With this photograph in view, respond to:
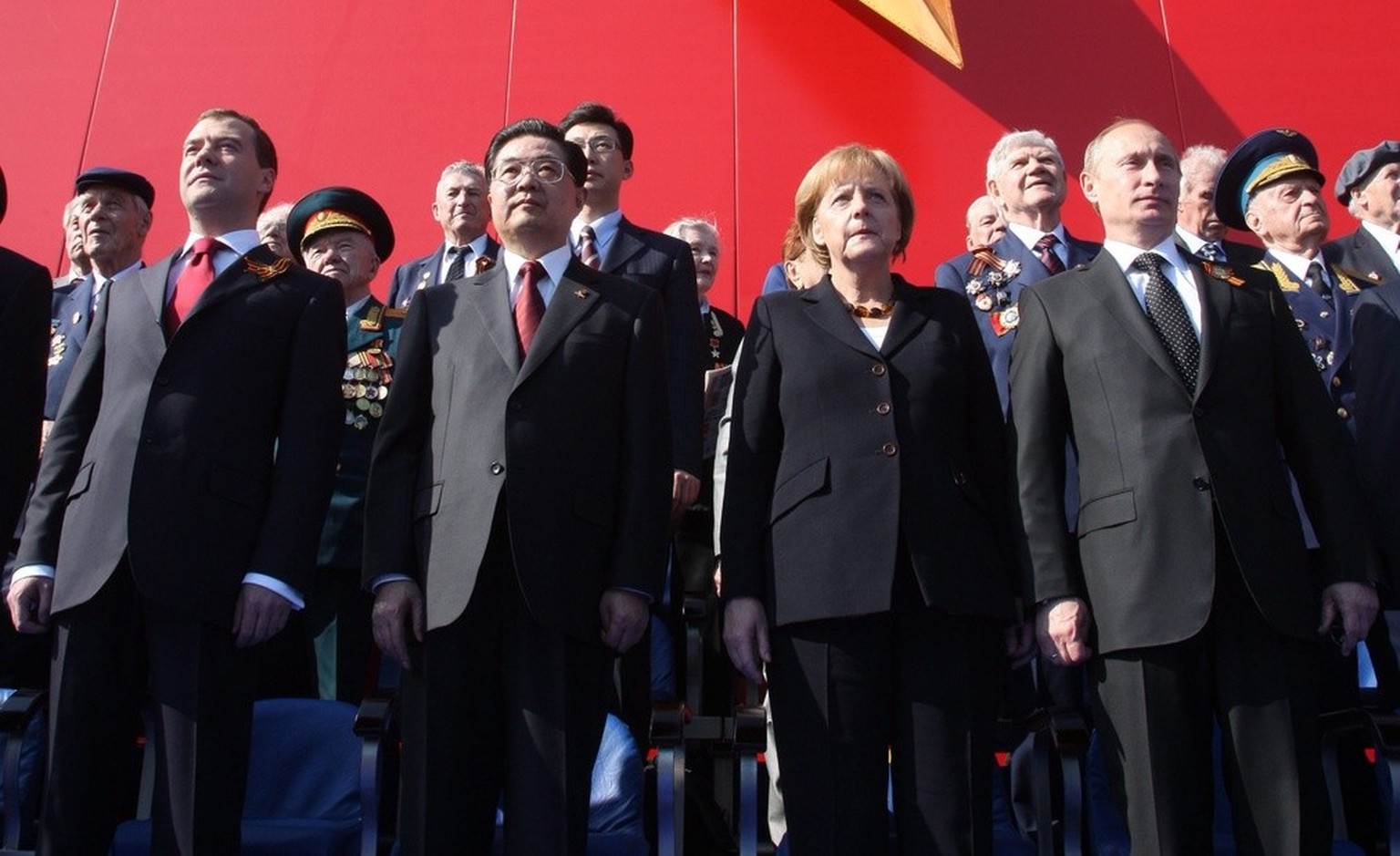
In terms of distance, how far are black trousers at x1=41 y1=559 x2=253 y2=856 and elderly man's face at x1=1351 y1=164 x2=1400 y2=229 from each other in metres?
3.34

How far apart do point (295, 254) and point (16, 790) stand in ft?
5.94

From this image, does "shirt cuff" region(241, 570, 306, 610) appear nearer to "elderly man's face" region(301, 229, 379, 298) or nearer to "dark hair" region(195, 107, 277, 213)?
"dark hair" region(195, 107, 277, 213)

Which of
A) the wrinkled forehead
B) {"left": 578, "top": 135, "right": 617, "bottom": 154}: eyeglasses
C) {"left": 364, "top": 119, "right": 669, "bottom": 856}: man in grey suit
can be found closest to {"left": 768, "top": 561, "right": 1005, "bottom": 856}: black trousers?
{"left": 364, "top": 119, "right": 669, "bottom": 856}: man in grey suit

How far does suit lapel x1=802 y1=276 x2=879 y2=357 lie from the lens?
2598 millimetres

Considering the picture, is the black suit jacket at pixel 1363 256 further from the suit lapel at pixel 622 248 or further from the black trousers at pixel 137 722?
the black trousers at pixel 137 722

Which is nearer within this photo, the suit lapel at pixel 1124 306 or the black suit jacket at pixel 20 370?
the suit lapel at pixel 1124 306

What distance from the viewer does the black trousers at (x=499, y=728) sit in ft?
7.66

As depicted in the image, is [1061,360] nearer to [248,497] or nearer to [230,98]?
[248,497]

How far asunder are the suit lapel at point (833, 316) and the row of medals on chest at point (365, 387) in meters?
1.35

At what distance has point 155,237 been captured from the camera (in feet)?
18.3

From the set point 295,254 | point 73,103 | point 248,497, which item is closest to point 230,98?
point 73,103

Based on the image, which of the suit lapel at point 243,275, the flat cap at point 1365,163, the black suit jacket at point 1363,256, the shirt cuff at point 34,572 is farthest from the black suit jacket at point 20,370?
the flat cap at point 1365,163

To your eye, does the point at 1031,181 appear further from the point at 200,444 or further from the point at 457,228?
the point at 200,444

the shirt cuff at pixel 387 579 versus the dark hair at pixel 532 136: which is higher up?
the dark hair at pixel 532 136
